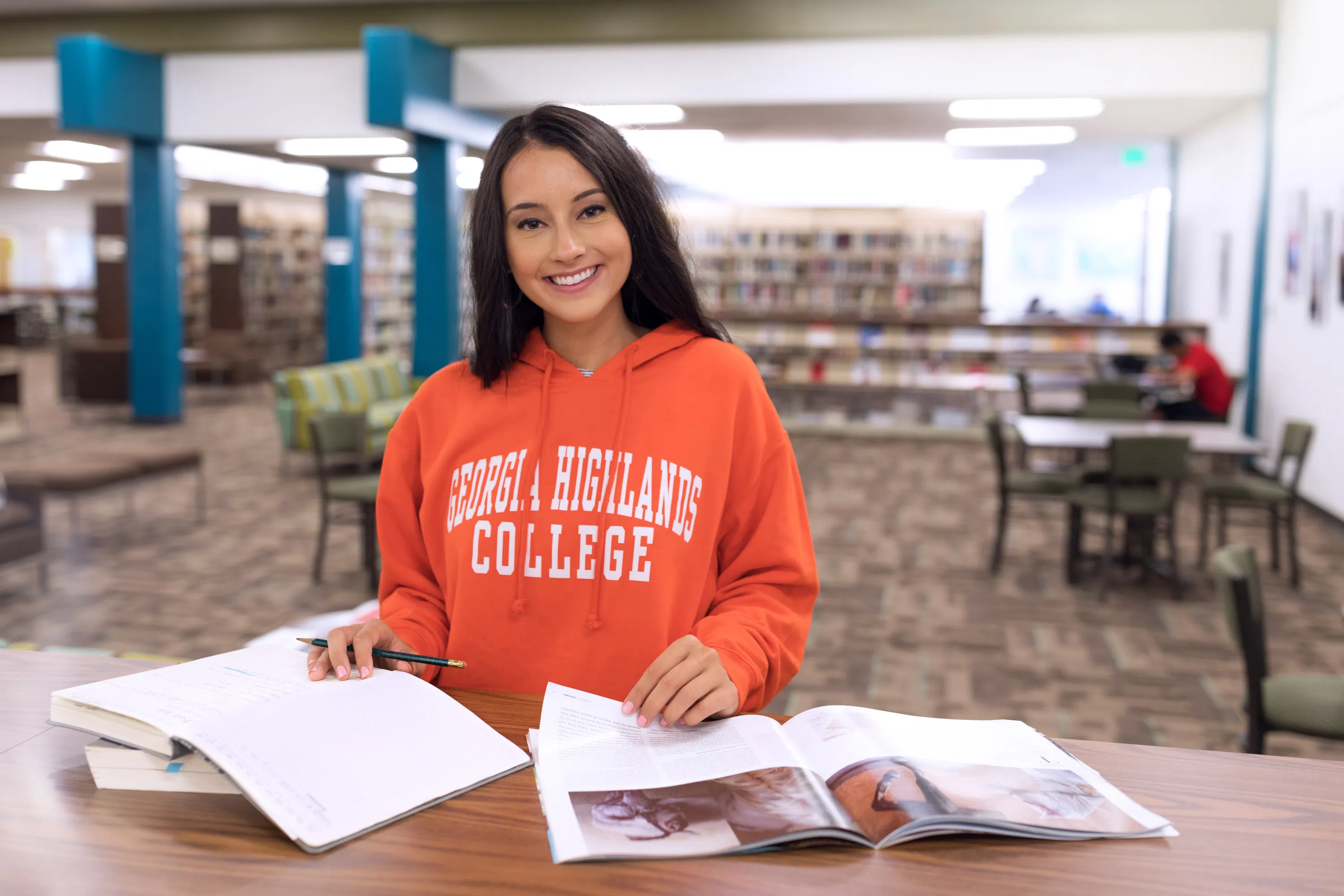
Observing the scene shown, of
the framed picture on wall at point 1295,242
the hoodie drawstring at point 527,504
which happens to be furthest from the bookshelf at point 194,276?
the hoodie drawstring at point 527,504

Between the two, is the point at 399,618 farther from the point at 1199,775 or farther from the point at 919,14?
the point at 919,14

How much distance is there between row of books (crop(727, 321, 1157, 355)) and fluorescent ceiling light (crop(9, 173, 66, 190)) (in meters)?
15.5

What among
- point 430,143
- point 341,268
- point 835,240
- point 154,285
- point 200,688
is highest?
point 430,143

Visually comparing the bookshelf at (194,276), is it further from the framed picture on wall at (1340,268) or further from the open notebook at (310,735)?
the open notebook at (310,735)

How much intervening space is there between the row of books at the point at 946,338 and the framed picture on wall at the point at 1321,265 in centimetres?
275

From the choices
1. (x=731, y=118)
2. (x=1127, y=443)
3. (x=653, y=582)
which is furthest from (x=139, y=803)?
(x=731, y=118)

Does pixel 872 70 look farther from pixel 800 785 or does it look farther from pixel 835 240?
pixel 800 785

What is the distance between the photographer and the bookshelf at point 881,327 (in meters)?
11.4

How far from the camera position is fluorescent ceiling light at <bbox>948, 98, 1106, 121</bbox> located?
9.41m

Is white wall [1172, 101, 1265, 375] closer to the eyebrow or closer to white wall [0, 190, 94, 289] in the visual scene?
the eyebrow

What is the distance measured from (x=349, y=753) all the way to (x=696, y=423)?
0.60 m

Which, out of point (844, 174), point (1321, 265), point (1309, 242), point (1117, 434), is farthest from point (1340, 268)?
point (844, 174)

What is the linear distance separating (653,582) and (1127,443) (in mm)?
4466

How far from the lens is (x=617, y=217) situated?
4.64 feet
